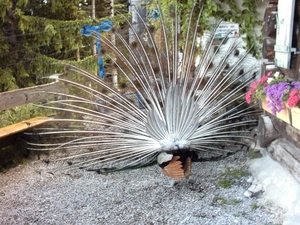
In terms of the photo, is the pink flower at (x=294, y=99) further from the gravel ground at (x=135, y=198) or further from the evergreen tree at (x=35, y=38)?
the evergreen tree at (x=35, y=38)

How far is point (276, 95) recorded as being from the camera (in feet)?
9.77

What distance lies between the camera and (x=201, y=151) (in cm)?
393

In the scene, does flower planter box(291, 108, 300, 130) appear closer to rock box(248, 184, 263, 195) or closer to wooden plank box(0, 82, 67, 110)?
rock box(248, 184, 263, 195)

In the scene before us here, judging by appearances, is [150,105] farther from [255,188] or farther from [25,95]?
[25,95]

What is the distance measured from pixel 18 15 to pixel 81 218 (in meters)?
4.45

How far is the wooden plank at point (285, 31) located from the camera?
125 inches

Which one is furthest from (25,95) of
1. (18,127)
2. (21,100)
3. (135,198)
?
(135,198)

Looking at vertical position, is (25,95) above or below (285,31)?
below

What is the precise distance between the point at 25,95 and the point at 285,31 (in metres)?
2.98

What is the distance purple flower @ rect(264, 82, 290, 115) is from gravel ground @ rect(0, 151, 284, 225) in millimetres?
813

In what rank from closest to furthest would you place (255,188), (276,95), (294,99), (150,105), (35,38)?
(294,99) < (276,95) < (255,188) < (150,105) < (35,38)

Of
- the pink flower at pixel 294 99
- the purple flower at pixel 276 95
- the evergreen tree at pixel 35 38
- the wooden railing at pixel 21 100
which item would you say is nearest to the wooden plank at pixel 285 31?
the purple flower at pixel 276 95

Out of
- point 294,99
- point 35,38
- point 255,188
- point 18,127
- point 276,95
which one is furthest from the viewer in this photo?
point 35,38

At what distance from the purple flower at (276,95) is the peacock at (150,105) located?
811 millimetres
